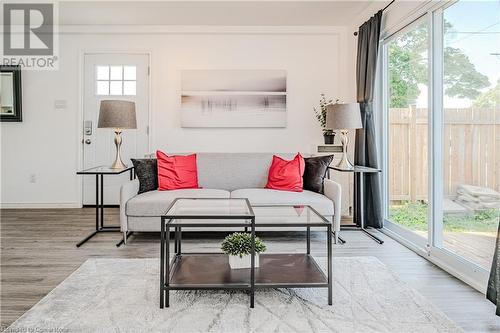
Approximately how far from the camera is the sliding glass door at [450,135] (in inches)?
102

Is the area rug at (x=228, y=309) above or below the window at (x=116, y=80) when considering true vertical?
below

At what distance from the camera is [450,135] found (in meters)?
3.00

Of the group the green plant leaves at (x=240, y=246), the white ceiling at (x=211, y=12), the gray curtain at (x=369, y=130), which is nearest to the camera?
the green plant leaves at (x=240, y=246)

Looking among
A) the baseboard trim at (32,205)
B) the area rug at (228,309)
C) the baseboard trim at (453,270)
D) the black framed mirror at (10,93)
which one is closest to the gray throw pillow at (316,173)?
the baseboard trim at (453,270)

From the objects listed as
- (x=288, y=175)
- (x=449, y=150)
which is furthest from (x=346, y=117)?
(x=449, y=150)

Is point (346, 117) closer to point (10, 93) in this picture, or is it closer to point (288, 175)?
point (288, 175)

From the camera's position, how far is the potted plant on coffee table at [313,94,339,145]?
5.04 metres

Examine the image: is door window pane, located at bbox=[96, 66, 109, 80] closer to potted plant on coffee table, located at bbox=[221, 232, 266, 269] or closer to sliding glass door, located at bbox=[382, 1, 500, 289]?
sliding glass door, located at bbox=[382, 1, 500, 289]

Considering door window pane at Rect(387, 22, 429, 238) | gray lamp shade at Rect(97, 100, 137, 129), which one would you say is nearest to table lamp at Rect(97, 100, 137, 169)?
gray lamp shade at Rect(97, 100, 137, 129)

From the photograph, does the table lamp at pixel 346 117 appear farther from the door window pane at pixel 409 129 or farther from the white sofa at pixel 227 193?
the white sofa at pixel 227 193

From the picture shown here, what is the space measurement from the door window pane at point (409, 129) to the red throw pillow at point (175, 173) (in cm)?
213

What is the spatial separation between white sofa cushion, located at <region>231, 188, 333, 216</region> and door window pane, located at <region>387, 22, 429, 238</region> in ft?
2.61

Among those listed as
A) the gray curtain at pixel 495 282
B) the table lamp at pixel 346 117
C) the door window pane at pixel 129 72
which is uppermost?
the door window pane at pixel 129 72

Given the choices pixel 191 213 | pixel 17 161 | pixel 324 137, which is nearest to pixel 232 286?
pixel 191 213
